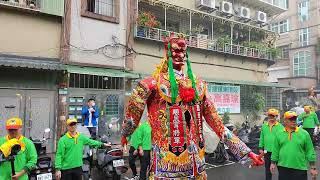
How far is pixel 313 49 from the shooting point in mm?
32125

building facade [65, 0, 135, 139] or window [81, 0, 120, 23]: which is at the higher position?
window [81, 0, 120, 23]

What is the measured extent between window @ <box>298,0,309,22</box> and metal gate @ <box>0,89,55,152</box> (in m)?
29.3

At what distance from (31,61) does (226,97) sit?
10243mm

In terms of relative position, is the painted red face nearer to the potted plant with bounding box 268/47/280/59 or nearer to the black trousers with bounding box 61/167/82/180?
the black trousers with bounding box 61/167/82/180

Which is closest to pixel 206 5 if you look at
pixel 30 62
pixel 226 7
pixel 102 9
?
pixel 226 7

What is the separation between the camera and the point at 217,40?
1794 centimetres

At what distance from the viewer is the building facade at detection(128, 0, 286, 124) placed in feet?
49.4

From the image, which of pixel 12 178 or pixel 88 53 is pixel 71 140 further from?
pixel 88 53

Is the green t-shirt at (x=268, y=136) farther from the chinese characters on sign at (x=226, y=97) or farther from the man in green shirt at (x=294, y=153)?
the chinese characters on sign at (x=226, y=97)

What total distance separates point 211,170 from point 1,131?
6820 mm

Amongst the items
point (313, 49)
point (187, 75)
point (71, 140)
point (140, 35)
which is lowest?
point (71, 140)

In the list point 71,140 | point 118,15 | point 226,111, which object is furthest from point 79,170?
point 226,111

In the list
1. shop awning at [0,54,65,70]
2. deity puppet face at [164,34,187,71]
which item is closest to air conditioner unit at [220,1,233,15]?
shop awning at [0,54,65,70]

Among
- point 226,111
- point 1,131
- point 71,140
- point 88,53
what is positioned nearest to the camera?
point 71,140
